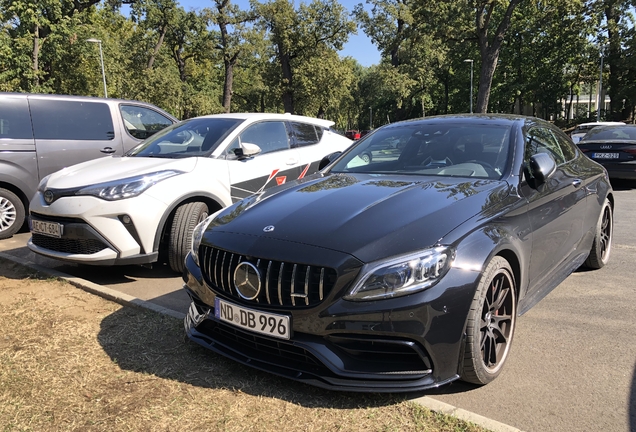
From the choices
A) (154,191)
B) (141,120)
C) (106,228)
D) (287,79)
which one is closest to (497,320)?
(154,191)

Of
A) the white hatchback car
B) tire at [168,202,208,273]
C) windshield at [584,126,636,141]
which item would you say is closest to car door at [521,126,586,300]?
the white hatchback car

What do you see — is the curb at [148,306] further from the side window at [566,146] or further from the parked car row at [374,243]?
the side window at [566,146]

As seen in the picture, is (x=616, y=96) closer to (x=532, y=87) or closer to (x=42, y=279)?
(x=532, y=87)

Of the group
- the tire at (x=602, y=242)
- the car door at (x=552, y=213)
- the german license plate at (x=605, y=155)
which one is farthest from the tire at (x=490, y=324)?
the german license plate at (x=605, y=155)

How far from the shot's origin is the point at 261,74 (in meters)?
34.3

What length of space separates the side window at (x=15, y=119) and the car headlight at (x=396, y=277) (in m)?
6.31

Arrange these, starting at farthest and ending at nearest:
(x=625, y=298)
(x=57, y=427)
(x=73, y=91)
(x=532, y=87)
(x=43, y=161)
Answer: (x=532, y=87), (x=73, y=91), (x=43, y=161), (x=625, y=298), (x=57, y=427)

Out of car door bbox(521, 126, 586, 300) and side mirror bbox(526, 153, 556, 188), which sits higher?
side mirror bbox(526, 153, 556, 188)

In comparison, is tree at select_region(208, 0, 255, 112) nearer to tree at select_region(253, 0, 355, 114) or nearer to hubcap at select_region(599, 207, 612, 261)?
tree at select_region(253, 0, 355, 114)

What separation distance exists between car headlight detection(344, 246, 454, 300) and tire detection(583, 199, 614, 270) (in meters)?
3.07

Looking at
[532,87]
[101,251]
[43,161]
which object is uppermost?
[532,87]

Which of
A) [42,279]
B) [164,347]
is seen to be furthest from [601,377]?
[42,279]

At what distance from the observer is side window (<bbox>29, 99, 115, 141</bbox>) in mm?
7000

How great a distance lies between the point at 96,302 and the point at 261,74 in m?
32.0
